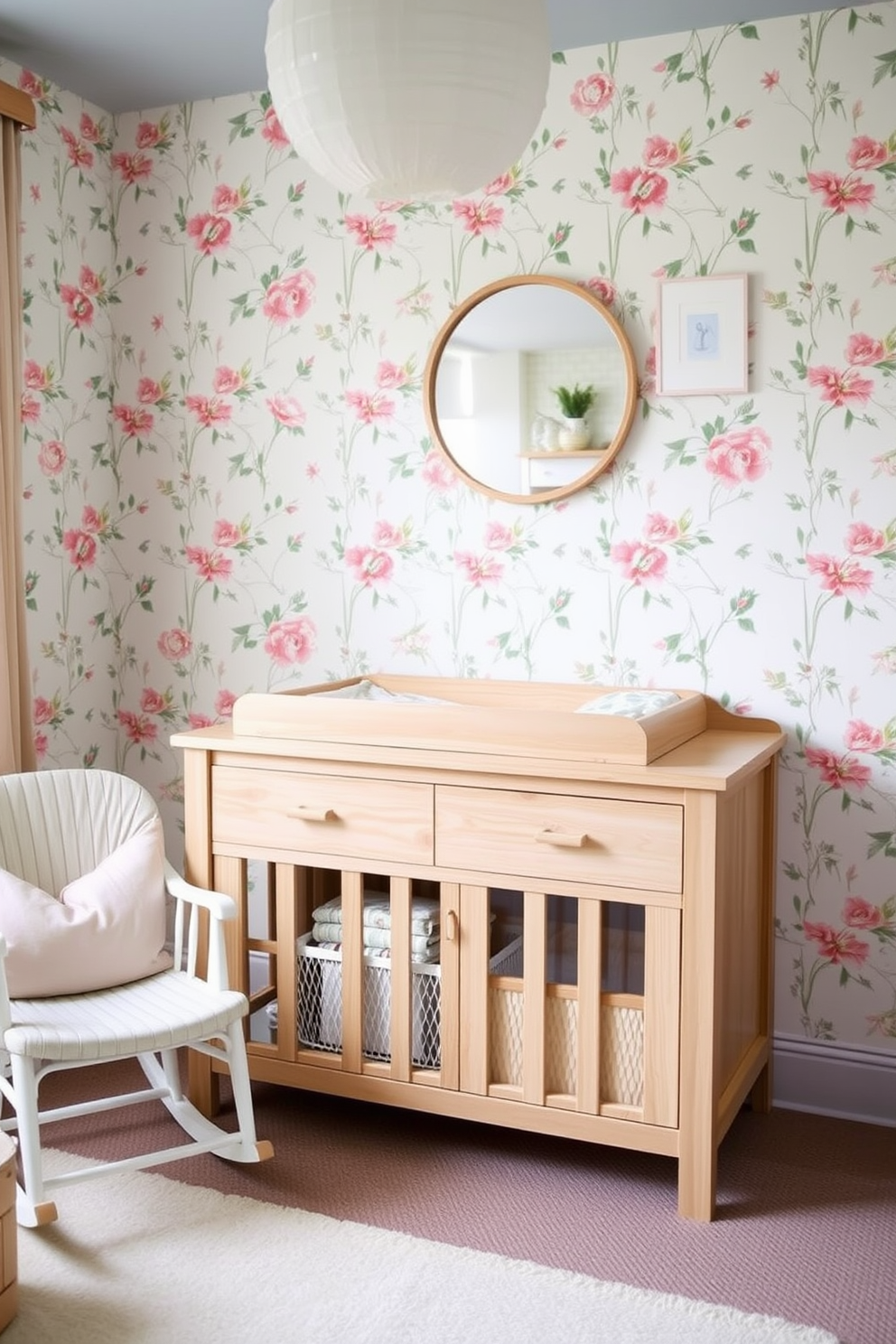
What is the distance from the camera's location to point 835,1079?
284 centimetres

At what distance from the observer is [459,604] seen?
122 inches

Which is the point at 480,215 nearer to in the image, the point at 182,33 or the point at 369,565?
the point at 182,33

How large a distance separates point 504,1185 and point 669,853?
0.77 m

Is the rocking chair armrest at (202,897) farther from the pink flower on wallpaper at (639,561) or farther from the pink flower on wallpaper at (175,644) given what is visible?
the pink flower on wallpaper at (639,561)

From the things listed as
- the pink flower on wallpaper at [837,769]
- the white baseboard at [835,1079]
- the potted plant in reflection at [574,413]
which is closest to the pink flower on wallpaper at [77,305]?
the potted plant in reflection at [574,413]

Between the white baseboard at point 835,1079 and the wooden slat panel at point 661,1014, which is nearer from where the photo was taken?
the wooden slat panel at point 661,1014

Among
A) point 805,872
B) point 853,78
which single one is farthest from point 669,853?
point 853,78

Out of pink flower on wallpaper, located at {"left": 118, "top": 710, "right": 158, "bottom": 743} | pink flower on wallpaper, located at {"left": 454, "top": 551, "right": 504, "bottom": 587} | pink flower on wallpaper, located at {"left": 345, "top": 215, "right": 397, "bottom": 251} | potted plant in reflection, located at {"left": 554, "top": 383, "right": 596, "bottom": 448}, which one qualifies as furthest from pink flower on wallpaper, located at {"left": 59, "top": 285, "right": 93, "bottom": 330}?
potted plant in reflection, located at {"left": 554, "top": 383, "right": 596, "bottom": 448}

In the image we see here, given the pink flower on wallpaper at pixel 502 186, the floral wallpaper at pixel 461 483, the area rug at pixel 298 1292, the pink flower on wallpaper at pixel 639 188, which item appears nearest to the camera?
the area rug at pixel 298 1292

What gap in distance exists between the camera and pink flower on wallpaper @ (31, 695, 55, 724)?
327 centimetres

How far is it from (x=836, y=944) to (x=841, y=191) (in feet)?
5.45

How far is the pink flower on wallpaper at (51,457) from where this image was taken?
3240 mm

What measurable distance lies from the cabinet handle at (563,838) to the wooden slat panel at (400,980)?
0.33 meters

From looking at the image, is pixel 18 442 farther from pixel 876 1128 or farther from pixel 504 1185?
pixel 876 1128
